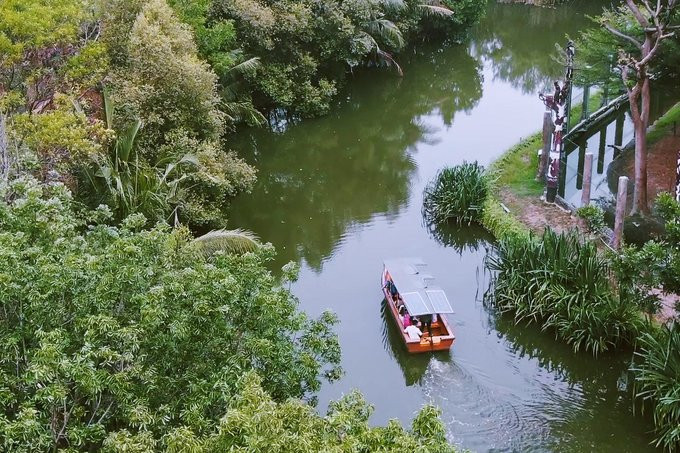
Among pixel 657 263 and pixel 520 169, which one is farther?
pixel 520 169

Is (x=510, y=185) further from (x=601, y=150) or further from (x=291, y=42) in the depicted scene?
(x=291, y=42)

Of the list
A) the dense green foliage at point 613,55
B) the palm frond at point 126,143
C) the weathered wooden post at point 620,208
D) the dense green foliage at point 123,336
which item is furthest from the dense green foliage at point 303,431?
the dense green foliage at point 613,55

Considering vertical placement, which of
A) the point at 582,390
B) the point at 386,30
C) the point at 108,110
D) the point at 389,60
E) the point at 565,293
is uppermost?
the point at 108,110

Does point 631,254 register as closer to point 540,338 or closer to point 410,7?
point 540,338

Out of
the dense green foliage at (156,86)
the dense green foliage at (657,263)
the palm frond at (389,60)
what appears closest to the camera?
the dense green foliage at (657,263)

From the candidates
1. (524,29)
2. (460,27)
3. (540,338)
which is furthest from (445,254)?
(524,29)

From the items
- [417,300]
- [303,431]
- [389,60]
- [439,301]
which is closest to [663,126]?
[389,60]

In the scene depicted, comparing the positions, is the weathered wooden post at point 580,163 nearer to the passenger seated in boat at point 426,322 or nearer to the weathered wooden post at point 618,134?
the weathered wooden post at point 618,134
